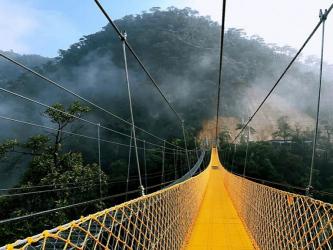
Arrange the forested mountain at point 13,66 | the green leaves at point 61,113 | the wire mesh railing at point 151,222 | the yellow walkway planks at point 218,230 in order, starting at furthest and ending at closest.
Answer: the forested mountain at point 13,66 → the green leaves at point 61,113 → the yellow walkway planks at point 218,230 → the wire mesh railing at point 151,222

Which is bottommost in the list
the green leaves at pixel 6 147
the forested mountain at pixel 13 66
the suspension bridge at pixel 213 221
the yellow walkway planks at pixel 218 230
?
the yellow walkway planks at pixel 218 230

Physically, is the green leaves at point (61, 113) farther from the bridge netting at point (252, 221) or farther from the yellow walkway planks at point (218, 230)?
the bridge netting at point (252, 221)

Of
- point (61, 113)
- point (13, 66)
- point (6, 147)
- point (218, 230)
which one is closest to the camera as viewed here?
point (218, 230)

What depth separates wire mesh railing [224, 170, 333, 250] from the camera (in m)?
1.78

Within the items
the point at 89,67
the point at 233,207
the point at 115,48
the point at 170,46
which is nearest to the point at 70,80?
the point at 89,67

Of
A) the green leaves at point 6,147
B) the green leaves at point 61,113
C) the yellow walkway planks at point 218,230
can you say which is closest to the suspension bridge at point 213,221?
the yellow walkway planks at point 218,230

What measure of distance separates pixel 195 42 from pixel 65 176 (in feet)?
148

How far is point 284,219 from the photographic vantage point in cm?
232

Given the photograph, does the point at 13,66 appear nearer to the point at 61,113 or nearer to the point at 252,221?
the point at 61,113

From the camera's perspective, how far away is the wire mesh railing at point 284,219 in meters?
1.78

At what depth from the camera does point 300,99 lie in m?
40.5

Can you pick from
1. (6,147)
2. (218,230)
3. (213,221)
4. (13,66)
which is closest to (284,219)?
(218,230)

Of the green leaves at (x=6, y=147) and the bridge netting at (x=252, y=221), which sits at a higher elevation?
the green leaves at (x=6, y=147)

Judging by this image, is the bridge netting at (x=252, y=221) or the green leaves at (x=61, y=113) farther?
the green leaves at (x=61, y=113)
